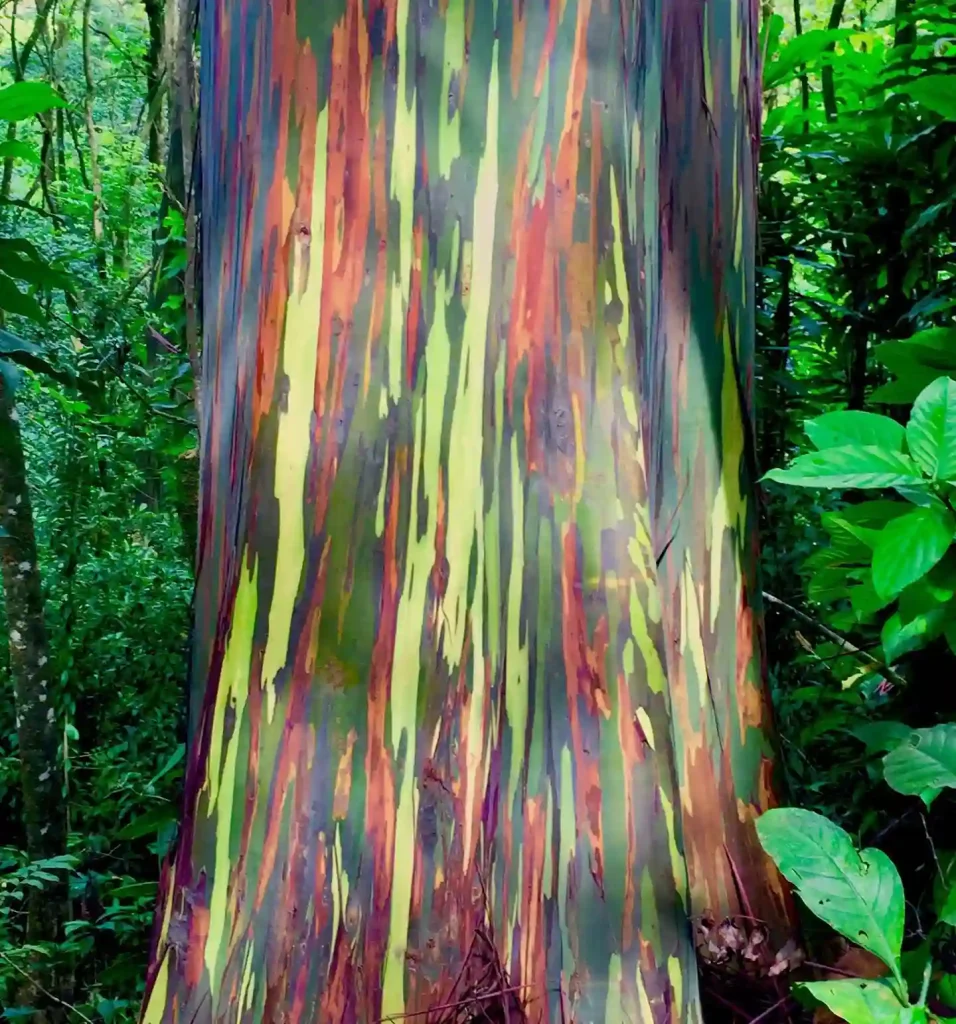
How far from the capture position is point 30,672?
2750mm

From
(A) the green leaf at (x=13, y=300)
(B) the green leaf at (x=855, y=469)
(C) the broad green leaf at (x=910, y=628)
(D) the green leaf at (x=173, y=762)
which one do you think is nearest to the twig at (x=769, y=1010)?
(C) the broad green leaf at (x=910, y=628)

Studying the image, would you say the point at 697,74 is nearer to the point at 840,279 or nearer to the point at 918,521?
the point at 918,521

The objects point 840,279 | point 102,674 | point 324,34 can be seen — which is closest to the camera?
point 324,34

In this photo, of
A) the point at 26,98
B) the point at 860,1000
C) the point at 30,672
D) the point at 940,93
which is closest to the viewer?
the point at 860,1000

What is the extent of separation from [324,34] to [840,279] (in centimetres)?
250

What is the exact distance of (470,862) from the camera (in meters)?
0.97

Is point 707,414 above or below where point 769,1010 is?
above

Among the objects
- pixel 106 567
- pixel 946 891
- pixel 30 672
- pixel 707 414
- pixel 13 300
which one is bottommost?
pixel 946 891

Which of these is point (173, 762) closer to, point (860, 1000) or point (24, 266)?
point (24, 266)

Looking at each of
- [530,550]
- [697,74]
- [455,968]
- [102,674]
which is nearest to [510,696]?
[530,550]

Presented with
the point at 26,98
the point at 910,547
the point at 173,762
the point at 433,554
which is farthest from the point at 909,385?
the point at 173,762

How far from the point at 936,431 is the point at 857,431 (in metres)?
0.08

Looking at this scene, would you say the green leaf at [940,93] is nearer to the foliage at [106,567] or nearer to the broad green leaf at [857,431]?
the broad green leaf at [857,431]

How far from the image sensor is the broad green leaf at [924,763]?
1.04 m
